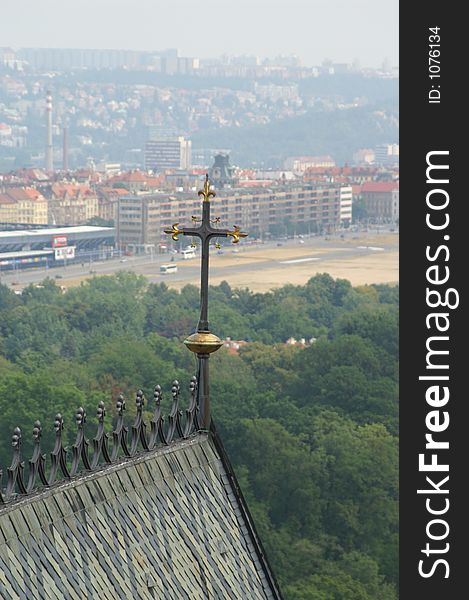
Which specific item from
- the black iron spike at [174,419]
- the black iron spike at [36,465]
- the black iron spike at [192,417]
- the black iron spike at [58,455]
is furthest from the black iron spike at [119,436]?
the black iron spike at [192,417]

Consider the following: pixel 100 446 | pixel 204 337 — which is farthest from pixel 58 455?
pixel 204 337

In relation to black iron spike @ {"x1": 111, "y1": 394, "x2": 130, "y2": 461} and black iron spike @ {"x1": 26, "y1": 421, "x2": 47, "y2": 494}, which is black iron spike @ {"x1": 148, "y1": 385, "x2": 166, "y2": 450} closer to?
black iron spike @ {"x1": 111, "y1": 394, "x2": 130, "y2": 461}

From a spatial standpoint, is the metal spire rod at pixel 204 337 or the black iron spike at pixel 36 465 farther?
the metal spire rod at pixel 204 337

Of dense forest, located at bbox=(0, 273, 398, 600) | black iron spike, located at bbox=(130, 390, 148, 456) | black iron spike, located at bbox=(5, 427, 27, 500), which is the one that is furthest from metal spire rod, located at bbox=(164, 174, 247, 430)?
dense forest, located at bbox=(0, 273, 398, 600)

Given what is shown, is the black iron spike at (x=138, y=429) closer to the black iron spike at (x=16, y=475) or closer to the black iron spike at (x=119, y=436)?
the black iron spike at (x=119, y=436)

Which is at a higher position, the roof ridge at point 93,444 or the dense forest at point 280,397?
the roof ridge at point 93,444

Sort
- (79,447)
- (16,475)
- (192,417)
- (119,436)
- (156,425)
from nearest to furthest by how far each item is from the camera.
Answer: (16,475)
(79,447)
(119,436)
(156,425)
(192,417)

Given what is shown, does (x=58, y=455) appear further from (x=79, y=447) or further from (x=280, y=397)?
(x=280, y=397)

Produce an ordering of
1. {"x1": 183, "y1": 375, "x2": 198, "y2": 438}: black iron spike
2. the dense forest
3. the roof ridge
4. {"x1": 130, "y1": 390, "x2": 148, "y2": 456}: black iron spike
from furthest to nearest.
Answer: the dense forest < {"x1": 183, "y1": 375, "x2": 198, "y2": 438}: black iron spike < {"x1": 130, "y1": 390, "x2": 148, "y2": 456}: black iron spike < the roof ridge

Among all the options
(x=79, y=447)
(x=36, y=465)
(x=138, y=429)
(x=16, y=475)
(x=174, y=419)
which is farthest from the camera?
(x=174, y=419)
